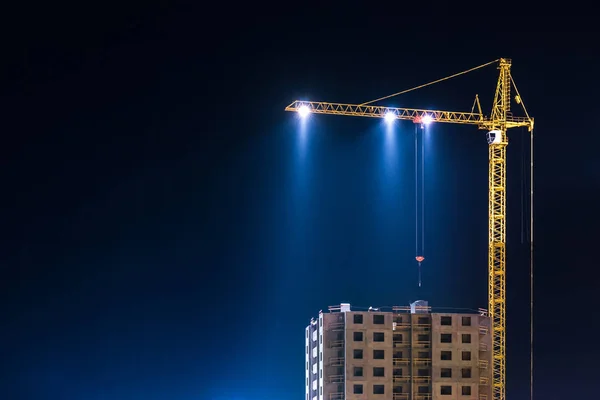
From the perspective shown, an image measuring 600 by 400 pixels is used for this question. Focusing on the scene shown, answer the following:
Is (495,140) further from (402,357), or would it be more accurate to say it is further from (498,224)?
(402,357)

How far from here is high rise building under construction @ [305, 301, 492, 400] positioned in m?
152

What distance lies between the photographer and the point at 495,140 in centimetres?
17988

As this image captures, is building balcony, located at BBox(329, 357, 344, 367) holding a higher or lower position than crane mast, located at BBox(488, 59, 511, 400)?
lower

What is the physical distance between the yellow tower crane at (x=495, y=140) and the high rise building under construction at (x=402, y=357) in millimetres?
13184

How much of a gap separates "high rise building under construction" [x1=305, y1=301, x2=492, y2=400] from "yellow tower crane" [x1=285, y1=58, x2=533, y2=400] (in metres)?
13.2

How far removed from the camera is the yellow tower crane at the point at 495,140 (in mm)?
173000

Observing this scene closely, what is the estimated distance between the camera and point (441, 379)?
152250 mm

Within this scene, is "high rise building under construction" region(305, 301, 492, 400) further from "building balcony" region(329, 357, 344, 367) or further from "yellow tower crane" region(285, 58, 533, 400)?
"yellow tower crane" region(285, 58, 533, 400)

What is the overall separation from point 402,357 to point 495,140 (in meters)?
38.1

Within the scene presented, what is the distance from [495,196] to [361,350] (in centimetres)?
3705

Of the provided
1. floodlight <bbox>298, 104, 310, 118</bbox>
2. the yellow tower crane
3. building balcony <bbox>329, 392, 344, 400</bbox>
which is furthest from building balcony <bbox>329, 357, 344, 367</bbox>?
floodlight <bbox>298, 104, 310, 118</bbox>

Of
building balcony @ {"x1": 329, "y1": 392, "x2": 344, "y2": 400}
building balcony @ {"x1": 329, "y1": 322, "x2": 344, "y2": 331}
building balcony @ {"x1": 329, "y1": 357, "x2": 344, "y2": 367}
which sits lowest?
building balcony @ {"x1": 329, "y1": 392, "x2": 344, "y2": 400}

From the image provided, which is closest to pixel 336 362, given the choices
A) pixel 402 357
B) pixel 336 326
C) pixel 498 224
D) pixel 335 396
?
pixel 335 396

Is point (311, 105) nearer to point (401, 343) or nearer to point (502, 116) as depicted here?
point (502, 116)
